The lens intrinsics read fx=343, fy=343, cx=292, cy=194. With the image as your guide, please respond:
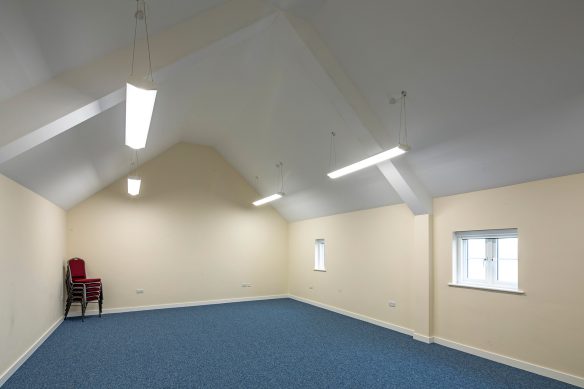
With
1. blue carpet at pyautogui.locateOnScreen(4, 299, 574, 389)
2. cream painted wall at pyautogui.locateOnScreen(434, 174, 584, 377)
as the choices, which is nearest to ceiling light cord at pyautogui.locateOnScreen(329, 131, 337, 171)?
cream painted wall at pyautogui.locateOnScreen(434, 174, 584, 377)

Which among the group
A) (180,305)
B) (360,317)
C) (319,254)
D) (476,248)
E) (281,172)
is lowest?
(180,305)

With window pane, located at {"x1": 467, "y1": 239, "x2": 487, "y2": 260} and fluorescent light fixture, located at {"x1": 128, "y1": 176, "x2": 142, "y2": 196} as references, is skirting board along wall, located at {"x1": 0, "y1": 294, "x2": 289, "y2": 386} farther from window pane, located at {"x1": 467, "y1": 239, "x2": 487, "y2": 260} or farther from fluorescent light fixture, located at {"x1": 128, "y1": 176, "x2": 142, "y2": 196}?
window pane, located at {"x1": 467, "y1": 239, "x2": 487, "y2": 260}

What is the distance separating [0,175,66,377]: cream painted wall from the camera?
138 inches

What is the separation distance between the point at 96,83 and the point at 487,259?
5.12 m

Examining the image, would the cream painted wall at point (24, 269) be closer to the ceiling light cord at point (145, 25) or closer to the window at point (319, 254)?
the ceiling light cord at point (145, 25)

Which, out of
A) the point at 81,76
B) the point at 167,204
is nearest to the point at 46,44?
the point at 81,76

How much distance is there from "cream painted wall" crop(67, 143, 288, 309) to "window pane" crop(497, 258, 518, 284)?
5.75 m

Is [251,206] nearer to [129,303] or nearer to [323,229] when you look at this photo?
[323,229]

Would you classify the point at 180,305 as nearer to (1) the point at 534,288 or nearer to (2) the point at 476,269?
(2) the point at 476,269

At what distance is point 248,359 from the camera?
14.3 feet

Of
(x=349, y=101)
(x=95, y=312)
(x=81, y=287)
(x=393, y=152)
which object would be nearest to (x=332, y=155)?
(x=349, y=101)

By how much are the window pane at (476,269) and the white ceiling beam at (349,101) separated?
1.18 m

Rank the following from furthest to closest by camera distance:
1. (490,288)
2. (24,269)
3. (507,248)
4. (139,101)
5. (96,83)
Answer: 1. (507,248)
2. (490,288)
3. (24,269)
4. (96,83)
5. (139,101)

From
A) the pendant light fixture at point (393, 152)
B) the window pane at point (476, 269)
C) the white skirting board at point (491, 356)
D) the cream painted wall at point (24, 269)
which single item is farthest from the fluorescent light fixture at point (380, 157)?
the cream painted wall at point (24, 269)
